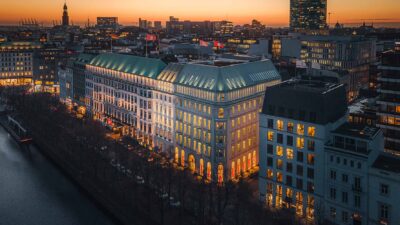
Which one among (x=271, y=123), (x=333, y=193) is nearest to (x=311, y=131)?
(x=271, y=123)

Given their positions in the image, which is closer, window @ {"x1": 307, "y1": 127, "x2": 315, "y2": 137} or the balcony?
the balcony

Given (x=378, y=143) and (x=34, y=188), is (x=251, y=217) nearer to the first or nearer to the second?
(x=378, y=143)

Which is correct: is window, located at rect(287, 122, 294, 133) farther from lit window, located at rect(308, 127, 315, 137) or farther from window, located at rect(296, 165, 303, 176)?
window, located at rect(296, 165, 303, 176)

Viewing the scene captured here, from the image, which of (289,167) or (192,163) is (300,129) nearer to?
(289,167)

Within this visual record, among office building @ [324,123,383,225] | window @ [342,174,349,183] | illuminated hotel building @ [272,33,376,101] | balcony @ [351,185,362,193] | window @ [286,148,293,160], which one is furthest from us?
illuminated hotel building @ [272,33,376,101]

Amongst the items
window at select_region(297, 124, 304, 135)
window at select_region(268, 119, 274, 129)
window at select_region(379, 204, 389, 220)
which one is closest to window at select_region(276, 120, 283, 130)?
window at select_region(268, 119, 274, 129)

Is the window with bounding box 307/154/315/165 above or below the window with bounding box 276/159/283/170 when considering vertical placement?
above

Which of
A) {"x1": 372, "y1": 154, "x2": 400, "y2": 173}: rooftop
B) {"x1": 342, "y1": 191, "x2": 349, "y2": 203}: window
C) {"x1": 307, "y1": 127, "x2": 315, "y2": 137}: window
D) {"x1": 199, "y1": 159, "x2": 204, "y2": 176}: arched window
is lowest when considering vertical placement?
{"x1": 199, "y1": 159, "x2": 204, "y2": 176}: arched window

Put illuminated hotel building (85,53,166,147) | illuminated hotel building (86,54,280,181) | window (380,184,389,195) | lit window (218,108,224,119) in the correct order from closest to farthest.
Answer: window (380,184,389,195) → lit window (218,108,224,119) → illuminated hotel building (86,54,280,181) → illuminated hotel building (85,53,166,147)
